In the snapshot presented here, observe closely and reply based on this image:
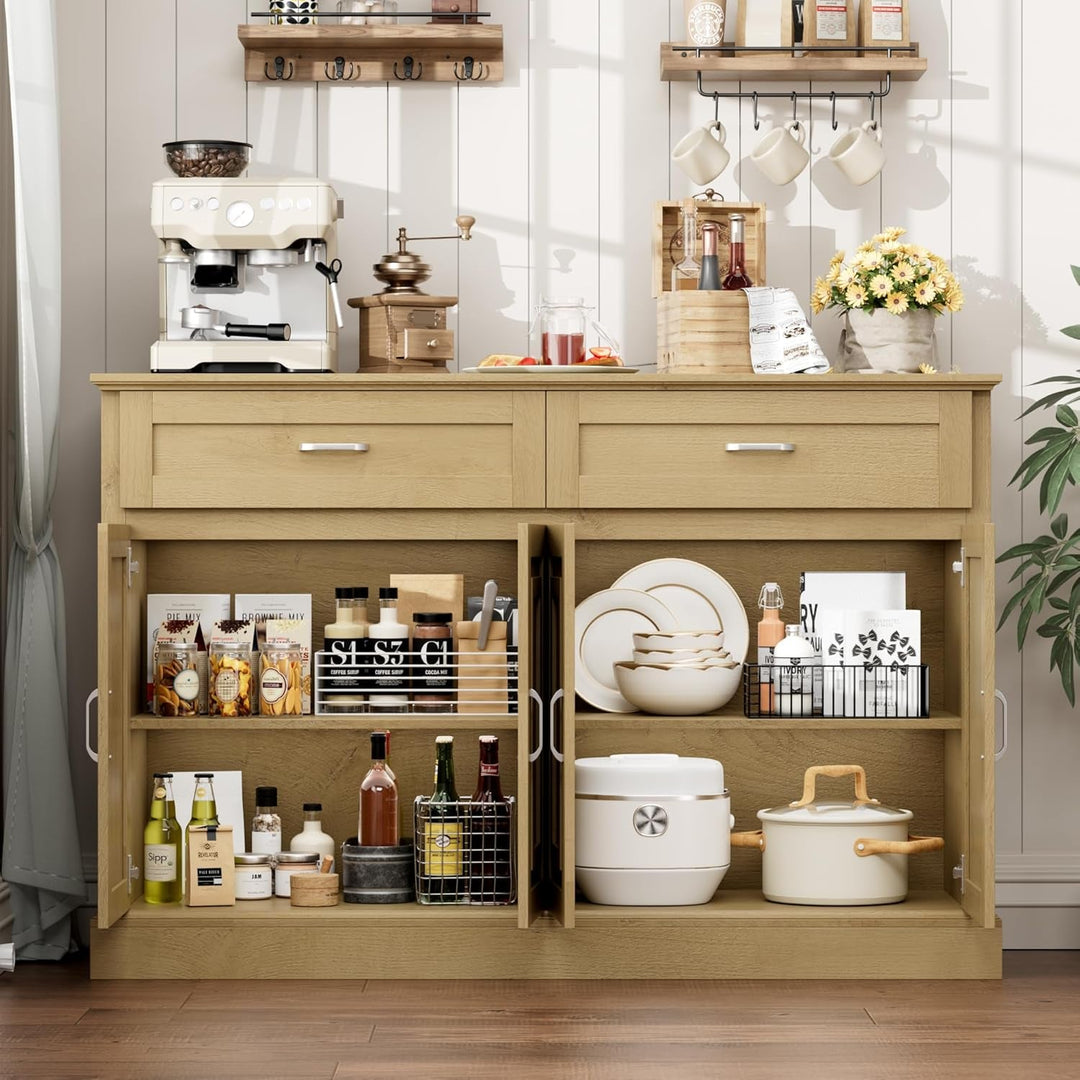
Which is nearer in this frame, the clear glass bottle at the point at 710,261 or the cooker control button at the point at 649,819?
the cooker control button at the point at 649,819

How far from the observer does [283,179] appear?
2.89 m

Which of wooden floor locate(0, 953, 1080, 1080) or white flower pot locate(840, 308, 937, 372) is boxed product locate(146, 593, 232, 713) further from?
white flower pot locate(840, 308, 937, 372)

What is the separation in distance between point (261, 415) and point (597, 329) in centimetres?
80

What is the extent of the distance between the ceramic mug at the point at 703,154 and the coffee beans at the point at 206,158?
0.94 meters

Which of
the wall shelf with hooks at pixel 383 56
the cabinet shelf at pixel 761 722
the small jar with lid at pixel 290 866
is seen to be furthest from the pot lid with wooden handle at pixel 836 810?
the wall shelf with hooks at pixel 383 56

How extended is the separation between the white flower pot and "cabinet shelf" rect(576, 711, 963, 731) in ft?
2.33

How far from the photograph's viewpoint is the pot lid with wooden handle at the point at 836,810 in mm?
2863

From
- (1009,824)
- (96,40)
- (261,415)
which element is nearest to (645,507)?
(261,415)

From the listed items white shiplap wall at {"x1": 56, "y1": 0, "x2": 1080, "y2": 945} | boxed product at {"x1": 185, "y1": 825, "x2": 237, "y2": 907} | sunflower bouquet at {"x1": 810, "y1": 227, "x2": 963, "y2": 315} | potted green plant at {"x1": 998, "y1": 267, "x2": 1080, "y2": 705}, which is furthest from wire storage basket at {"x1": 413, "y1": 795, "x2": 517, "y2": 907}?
sunflower bouquet at {"x1": 810, "y1": 227, "x2": 963, "y2": 315}

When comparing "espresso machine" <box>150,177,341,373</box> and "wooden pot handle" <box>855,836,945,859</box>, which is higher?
"espresso machine" <box>150,177,341,373</box>

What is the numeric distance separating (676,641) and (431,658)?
1.61 ft

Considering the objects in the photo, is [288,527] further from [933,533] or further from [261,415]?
[933,533]

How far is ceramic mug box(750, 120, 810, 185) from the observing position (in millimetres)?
3170

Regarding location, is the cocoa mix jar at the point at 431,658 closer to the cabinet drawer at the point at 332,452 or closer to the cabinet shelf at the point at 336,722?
the cabinet shelf at the point at 336,722
